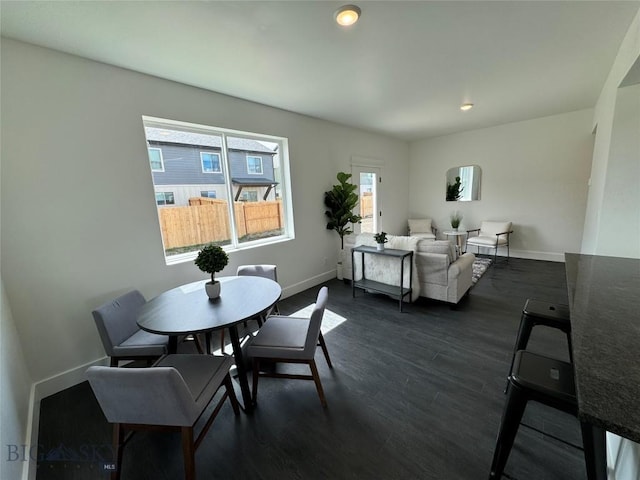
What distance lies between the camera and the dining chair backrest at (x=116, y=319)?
5.81 feet

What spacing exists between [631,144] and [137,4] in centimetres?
398

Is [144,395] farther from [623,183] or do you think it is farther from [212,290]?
[623,183]

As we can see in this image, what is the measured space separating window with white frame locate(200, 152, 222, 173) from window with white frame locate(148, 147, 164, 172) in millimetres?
438

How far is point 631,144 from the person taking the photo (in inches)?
88.4

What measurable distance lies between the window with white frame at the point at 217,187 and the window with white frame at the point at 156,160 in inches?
0.6

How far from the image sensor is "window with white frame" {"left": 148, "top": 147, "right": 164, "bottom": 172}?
254cm

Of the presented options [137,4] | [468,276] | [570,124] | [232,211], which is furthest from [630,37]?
[232,211]

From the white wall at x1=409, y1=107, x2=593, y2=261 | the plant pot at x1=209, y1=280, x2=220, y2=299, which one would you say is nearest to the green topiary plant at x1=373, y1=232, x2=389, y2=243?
the plant pot at x1=209, y1=280, x2=220, y2=299


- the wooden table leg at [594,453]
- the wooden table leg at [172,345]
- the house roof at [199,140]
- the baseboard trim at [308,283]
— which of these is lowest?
the baseboard trim at [308,283]

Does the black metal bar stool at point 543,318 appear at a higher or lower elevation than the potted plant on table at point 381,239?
lower

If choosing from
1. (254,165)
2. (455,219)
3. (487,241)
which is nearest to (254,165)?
(254,165)

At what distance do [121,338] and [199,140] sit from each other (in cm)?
214

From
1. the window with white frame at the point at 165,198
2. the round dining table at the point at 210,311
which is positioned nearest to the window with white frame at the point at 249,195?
the window with white frame at the point at 165,198

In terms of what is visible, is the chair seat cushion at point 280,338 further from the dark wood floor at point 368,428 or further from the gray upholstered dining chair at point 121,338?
the gray upholstered dining chair at point 121,338
